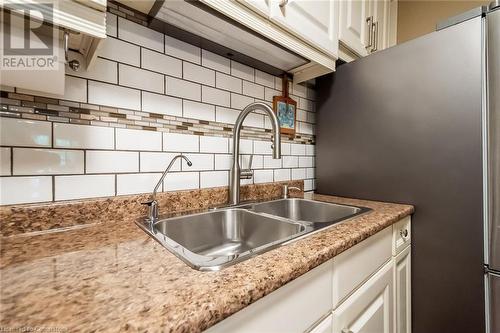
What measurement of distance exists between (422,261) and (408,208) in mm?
252

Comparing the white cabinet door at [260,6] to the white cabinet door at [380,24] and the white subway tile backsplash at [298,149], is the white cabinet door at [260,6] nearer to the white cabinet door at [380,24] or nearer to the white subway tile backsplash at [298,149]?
the white subway tile backsplash at [298,149]

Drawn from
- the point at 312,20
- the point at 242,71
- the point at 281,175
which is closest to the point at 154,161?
the point at 242,71

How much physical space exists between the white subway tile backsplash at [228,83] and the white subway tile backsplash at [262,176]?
42cm

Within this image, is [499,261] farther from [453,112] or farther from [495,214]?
[453,112]

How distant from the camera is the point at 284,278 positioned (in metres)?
0.43

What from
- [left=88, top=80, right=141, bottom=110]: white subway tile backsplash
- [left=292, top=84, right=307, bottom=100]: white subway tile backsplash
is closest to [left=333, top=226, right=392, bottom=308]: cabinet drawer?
[left=88, top=80, right=141, bottom=110]: white subway tile backsplash

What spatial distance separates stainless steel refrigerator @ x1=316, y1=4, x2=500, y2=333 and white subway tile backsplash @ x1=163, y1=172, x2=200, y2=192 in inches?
33.7

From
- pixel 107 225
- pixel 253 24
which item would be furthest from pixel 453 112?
pixel 107 225

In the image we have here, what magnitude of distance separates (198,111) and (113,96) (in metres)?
0.32

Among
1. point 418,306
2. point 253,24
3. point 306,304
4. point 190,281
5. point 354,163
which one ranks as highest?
point 253,24

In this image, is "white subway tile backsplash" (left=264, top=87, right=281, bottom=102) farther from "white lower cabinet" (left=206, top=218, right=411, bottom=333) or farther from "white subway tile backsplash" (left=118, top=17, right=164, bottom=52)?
"white lower cabinet" (left=206, top=218, right=411, bottom=333)

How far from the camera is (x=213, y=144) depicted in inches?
41.2

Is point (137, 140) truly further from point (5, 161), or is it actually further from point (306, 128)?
point (306, 128)

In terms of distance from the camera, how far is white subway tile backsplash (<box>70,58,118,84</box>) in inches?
28.4
